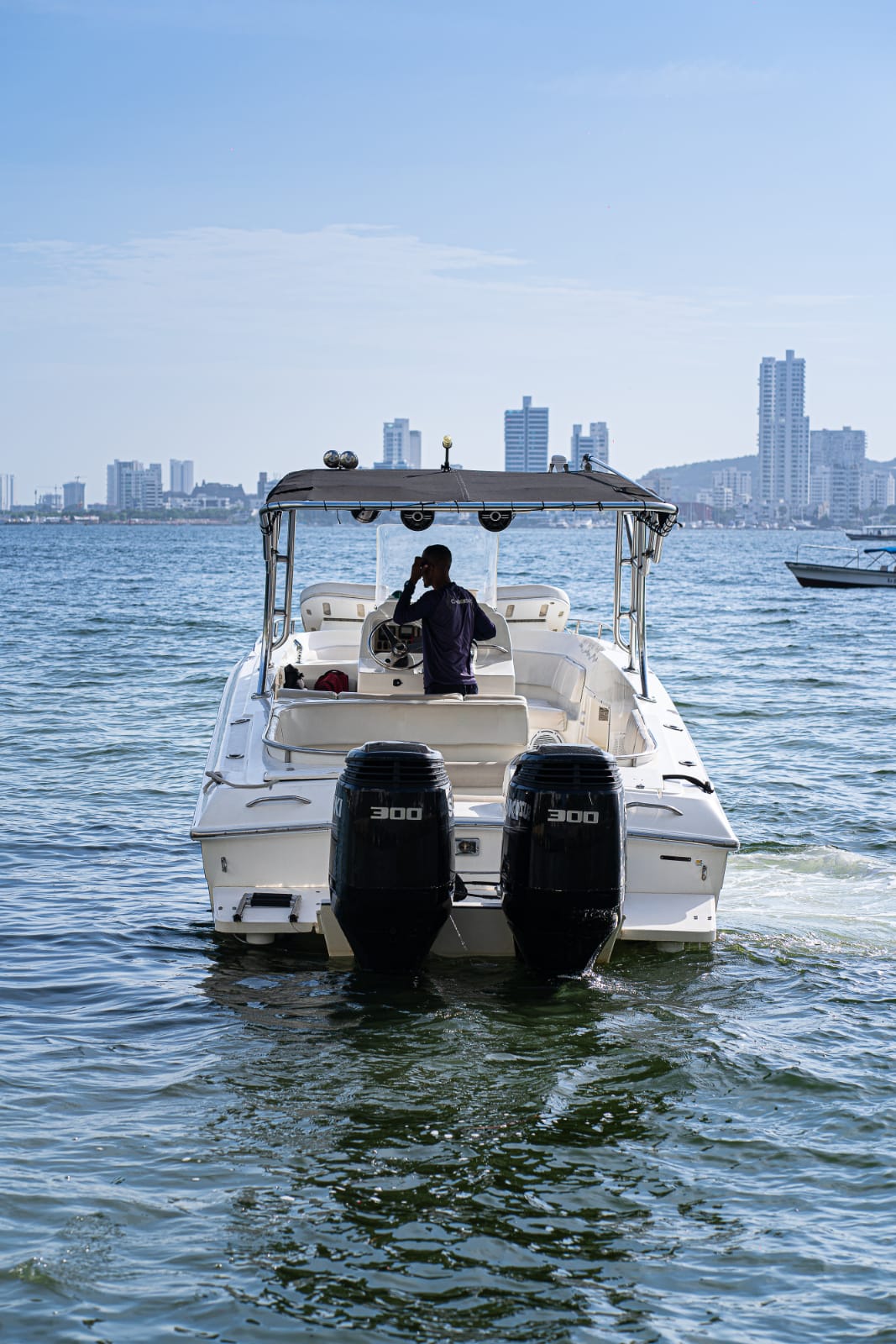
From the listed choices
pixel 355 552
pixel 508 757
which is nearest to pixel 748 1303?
pixel 508 757

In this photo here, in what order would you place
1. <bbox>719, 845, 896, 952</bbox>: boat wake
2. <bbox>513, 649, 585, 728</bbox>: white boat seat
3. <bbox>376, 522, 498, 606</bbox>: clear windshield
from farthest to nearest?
<bbox>513, 649, 585, 728</bbox>: white boat seat, <bbox>376, 522, 498, 606</bbox>: clear windshield, <bbox>719, 845, 896, 952</bbox>: boat wake

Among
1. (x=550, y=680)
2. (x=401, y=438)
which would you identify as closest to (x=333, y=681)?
(x=550, y=680)

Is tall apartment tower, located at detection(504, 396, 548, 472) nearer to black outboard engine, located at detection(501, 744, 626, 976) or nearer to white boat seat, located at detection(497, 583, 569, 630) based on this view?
white boat seat, located at detection(497, 583, 569, 630)

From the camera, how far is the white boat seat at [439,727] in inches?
280

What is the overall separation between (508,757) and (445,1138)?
2664 millimetres

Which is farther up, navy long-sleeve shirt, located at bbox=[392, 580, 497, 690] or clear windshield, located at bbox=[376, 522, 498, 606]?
clear windshield, located at bbox=[376, 522, 498, 606]

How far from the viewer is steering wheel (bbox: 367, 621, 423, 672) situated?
824cm

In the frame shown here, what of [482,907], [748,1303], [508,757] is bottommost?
[748,1303]

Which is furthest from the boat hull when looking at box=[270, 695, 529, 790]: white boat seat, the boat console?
box=[270, 695, 529, 790]: white boat seat

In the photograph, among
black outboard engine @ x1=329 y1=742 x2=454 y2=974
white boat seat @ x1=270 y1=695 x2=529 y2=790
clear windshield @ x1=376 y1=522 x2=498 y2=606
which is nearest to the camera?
black outboard engine @ x1=329 y1=742 x2=454 y2=974

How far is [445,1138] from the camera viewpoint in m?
4.80

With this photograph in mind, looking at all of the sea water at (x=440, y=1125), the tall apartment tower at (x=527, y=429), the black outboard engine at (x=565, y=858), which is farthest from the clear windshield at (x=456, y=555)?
the tall apartment tower at (x=527, y=429)

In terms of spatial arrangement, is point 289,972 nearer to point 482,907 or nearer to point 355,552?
point 482,907

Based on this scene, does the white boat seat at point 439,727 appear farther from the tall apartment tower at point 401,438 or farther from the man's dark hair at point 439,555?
the tall apartment tower at point 401,438
